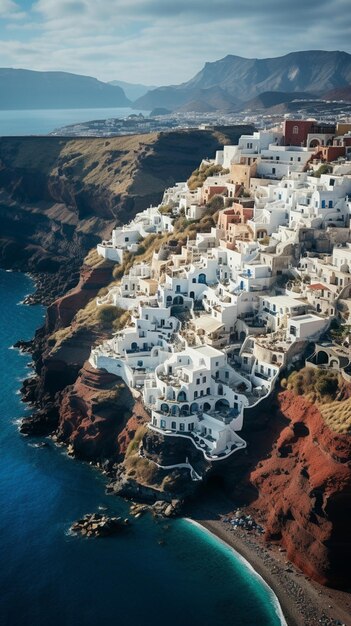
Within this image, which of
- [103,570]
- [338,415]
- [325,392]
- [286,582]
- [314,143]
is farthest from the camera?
[314,143]

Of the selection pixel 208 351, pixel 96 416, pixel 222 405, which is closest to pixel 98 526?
pixel 96 416

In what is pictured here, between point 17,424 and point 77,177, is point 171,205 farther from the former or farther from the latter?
point 77,177

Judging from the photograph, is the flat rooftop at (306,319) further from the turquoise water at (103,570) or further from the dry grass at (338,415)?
the turquoise water at (103,570)

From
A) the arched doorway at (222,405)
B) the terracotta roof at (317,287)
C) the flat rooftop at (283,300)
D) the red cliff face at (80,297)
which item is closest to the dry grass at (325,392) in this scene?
the arched doorway at (222,405)

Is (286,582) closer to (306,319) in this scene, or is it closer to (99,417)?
(306,319)

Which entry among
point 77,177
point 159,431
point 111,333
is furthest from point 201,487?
point 77,177

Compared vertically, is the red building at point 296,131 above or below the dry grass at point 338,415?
above

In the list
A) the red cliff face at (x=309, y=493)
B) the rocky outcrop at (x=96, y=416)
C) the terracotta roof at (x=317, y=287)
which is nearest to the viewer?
the red cliff face at (x=309, y=493)
